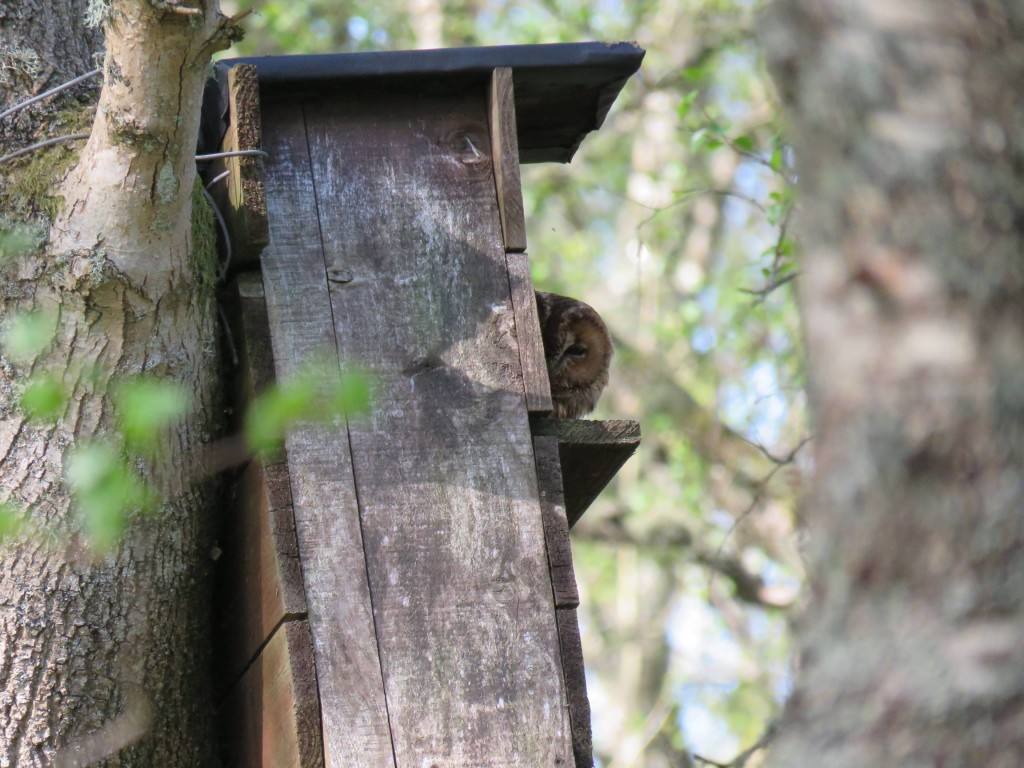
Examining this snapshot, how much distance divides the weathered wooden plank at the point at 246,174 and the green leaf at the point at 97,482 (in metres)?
0.46

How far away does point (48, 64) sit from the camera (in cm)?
254

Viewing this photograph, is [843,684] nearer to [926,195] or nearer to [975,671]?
[975,671]

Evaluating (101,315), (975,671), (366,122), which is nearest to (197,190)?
(101,315)

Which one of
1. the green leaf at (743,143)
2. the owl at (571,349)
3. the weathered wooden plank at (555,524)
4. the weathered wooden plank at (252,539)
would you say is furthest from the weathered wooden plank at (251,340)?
the green leaf at (743,143)

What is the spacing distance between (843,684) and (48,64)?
2009 mm

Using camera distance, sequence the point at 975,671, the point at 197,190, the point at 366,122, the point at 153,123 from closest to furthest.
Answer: the point at 975,671
the point at 153,123
the point at 197,190
the point at 366,122

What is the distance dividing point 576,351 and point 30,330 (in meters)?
1.20

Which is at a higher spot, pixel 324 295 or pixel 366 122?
pixel 366 122

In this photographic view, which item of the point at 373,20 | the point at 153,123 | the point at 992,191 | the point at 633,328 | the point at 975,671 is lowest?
the point at 975,671

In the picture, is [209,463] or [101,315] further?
[209,463]

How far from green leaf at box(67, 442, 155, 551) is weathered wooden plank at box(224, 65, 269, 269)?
18.1 inches

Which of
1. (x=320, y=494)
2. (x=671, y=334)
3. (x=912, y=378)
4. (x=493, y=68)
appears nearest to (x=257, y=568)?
(x=320, y=494)

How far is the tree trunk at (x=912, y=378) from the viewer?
112 cm

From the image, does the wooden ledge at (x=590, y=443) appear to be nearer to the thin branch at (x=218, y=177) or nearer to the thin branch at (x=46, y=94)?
the thin branch at (x=218, y=177)
